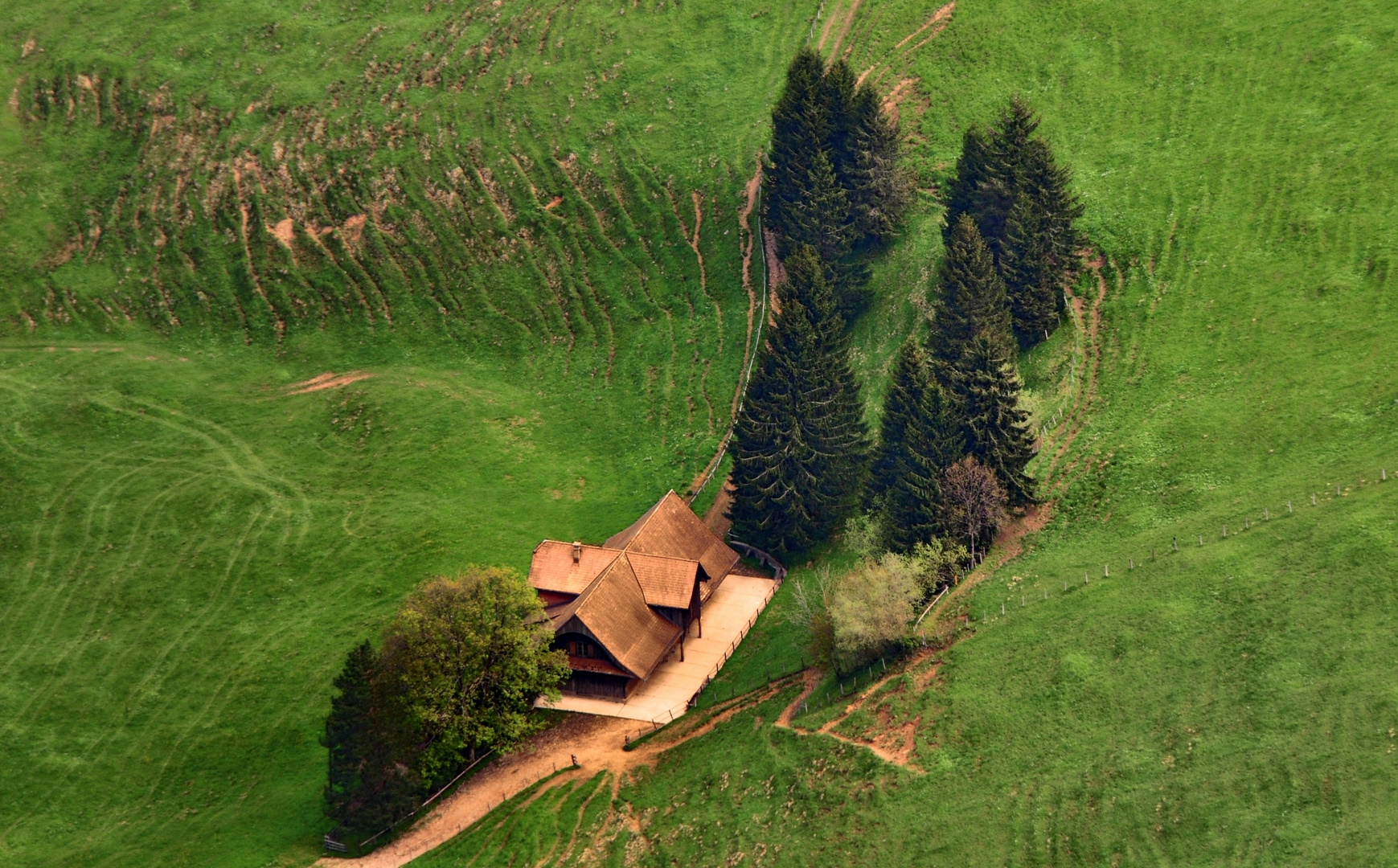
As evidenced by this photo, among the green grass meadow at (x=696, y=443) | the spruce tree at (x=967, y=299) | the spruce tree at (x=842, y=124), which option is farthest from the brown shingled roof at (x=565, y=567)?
the spruce tree at (x=842, y=124)

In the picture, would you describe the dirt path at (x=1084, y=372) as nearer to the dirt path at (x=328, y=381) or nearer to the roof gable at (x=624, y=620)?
the roof gable at (x=624, y=620)

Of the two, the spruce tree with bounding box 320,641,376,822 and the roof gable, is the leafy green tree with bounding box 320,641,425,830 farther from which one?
the roof gable

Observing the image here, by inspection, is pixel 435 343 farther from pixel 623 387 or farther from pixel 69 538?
pixel 69 538

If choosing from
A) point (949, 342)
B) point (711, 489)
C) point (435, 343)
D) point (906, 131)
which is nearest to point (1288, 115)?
point (906, 131)

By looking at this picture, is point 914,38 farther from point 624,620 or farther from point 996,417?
point 624,620

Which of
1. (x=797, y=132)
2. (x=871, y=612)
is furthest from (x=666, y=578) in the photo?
(x=797, y=132)

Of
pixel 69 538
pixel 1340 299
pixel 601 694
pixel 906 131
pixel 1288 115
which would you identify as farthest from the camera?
pixel 906 131
